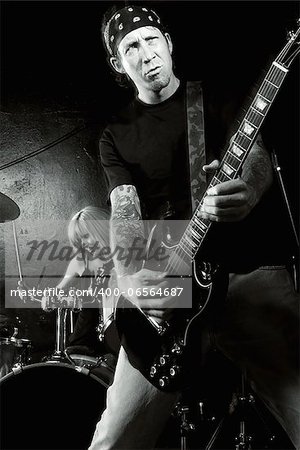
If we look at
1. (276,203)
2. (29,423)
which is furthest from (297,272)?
(29,423)

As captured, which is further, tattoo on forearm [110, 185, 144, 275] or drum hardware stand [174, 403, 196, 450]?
drum hardware stand [174, 403, 196, 450]

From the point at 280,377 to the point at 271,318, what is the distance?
151 millimetres

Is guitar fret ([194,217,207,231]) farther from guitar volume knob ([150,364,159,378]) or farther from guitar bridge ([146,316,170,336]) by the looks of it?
guitar volume knob ([150,364,159,378])

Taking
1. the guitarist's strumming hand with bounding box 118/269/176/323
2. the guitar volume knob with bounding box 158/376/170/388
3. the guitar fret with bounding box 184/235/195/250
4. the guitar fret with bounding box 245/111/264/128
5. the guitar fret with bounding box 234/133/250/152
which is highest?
the guitar fret with bounding box 245/111/264/128

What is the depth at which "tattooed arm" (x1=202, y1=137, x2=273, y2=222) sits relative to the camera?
122 centimetres

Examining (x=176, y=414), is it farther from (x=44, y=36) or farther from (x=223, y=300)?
(x=44, y=36)

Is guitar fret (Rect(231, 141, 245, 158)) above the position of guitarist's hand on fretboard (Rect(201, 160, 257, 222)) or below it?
above

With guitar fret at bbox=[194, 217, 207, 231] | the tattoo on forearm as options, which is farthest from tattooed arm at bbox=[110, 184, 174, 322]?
guitar fret at bbox=[194, 217, 207, 231]

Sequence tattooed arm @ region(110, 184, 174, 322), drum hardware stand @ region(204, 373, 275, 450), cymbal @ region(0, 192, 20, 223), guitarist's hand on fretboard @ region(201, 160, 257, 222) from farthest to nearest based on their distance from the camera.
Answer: cymbal @ region(0, 192, 20, 223) < drum hardware stand @ region(204, 373, 275, 450) < tattooed arm @ region(110, 184, 174, 322) < guitarist's hand on fretboard @ region(201, 160, 257, 222)

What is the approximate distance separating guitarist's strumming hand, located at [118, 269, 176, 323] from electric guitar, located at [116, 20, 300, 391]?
2 centimetres

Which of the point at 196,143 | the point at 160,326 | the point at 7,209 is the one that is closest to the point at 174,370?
the point at 160,326

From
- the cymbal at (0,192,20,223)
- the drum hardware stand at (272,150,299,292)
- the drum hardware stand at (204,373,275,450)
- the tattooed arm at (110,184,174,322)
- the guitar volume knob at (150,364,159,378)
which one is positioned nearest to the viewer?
the guitar volume knob at (150,364,159,378)

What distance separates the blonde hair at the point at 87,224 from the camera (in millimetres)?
2074

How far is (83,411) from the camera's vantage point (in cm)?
214
